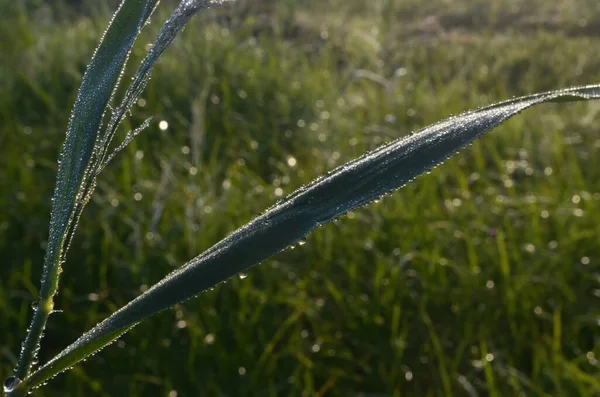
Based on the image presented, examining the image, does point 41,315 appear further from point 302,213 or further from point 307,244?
point 307,244

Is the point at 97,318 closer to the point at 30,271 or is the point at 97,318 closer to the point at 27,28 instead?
the point at 30,271

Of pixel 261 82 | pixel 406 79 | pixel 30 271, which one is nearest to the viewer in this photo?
pixel 30 271

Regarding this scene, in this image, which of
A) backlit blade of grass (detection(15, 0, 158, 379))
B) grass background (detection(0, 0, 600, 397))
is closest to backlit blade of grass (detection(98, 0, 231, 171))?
backlit blade of grass (detection(15, 0, 158, 379))

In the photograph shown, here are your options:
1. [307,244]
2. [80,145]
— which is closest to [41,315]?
[80,145]

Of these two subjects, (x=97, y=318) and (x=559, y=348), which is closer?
(x=559, y=348)

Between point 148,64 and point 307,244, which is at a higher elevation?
point 148,64

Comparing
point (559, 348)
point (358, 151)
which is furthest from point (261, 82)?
point (559, 348)

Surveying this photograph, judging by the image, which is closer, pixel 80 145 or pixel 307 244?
pixel 80 145

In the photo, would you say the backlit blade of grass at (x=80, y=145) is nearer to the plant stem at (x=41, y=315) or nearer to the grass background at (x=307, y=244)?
the plant stem at (x=41, y=315)
